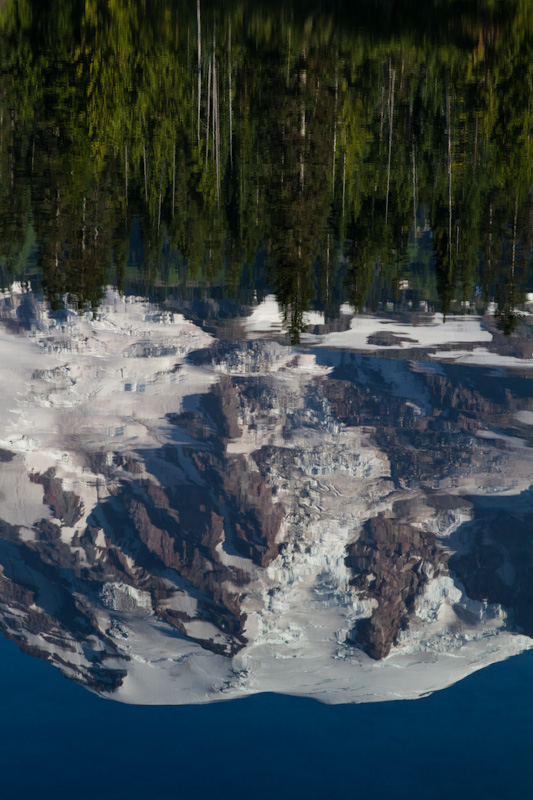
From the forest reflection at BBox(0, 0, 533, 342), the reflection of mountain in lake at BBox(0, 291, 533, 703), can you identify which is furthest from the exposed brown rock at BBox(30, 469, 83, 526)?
the forest reflection at BBox(0, 0, 533, 342)

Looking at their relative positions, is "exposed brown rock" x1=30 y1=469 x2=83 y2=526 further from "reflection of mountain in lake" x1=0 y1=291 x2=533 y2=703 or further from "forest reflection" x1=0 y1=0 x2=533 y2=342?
"forest reflection" x1=0 y1=0 x2=533 y2=342

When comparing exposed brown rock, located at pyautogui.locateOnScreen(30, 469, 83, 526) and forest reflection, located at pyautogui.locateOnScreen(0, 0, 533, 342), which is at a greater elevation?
forest reflection, located at pyautogui.locateOnScreen(0, 0, 533, 342)

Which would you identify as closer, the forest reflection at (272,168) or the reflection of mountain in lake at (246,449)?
the forest reflection at (272,168)

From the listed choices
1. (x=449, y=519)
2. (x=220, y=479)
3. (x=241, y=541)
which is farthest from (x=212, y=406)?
(x=449, y=519)

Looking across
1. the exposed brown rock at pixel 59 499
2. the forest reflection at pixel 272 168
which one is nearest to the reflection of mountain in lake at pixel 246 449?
the exposed brown rock at pixel 59 499

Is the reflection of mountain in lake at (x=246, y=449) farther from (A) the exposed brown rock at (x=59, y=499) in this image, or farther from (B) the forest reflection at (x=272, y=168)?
(B) the forest reflection at (x=272, y=168)

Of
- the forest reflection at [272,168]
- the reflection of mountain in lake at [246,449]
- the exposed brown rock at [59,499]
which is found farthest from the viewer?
the exposed brown rock at [59,499]

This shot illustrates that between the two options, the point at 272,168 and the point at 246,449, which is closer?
the point at 272,168

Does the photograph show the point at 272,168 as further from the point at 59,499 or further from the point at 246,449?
the point at 59,499

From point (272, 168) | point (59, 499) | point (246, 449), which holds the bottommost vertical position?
point (59, 499)

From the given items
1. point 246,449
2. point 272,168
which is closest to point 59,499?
point 246,449
